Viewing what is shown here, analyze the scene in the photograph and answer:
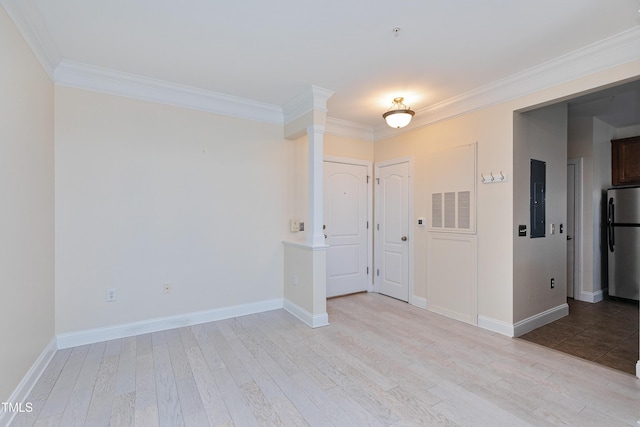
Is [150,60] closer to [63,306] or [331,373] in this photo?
[63,306]

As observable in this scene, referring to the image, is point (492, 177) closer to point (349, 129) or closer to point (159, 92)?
point (349, 129)

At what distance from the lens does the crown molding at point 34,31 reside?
193 centimetres

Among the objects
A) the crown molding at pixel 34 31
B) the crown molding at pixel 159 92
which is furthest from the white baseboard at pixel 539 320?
the crown molding at pixel 34 31

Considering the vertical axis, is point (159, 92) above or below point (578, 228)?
above

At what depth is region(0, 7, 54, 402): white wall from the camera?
1.84 m

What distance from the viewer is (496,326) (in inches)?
126

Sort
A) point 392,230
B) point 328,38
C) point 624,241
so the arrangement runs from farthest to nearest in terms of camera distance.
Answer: point 392,230 < point 624,241 < point 328,38

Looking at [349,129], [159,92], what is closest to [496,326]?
[349,129]

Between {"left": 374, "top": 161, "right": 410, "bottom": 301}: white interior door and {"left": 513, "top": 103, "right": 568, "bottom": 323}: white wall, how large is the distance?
144 cm

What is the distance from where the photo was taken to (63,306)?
2812mm

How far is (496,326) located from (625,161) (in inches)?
142

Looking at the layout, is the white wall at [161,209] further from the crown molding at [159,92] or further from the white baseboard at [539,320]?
the white baseboard at [539,320]

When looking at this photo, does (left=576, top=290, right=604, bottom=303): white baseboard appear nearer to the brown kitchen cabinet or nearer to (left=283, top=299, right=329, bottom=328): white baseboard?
the brown kitchen cabinet

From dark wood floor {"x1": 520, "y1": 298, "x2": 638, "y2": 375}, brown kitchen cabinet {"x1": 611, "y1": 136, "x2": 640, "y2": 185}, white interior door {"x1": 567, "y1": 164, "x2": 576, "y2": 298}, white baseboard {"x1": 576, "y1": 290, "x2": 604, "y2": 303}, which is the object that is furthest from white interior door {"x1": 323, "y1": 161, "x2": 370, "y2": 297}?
brown kitchen cabinet {"x1": 611, "y1": 136, "x2": 640, "y2": 185}
